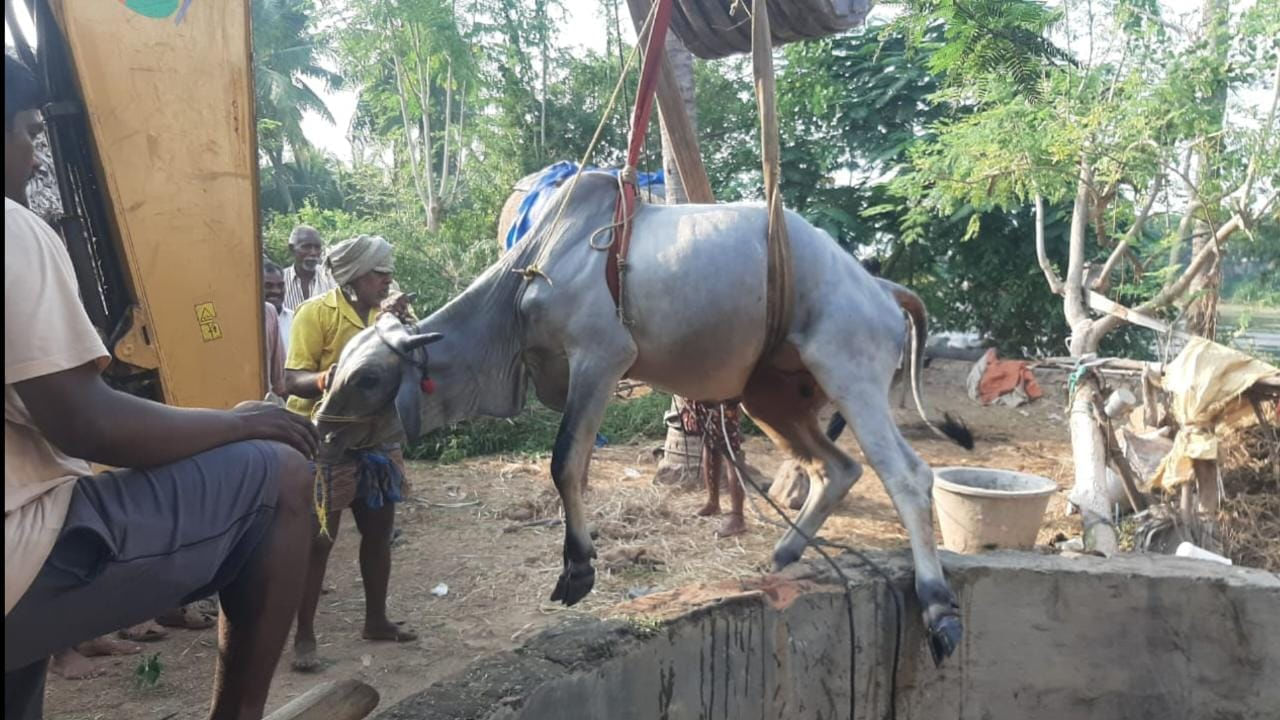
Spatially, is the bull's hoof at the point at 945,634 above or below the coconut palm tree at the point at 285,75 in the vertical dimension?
below

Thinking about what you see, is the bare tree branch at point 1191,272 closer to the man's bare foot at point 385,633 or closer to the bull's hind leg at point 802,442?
the bull's hind leg at point 802,442

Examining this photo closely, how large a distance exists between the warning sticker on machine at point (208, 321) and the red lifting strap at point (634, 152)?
5.73 feet

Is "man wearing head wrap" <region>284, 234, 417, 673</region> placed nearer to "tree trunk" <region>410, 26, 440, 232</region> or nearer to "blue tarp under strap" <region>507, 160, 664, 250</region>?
"blue tarp under strap" <region>507, 160, 664, 250</region>

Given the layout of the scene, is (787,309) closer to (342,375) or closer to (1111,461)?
(342,375)

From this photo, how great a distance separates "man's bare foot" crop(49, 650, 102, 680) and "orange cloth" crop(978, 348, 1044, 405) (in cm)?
902

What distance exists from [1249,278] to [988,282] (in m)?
3.25

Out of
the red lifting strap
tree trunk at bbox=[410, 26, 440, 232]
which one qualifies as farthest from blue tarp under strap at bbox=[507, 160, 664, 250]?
tree trunk at bbox=[410, 26, 440, 232]

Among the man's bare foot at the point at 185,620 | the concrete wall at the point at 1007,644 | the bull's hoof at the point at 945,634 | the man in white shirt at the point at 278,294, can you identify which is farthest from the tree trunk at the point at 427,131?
the bull's hoof at the point at 945,634

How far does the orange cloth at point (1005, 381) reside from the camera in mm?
10297

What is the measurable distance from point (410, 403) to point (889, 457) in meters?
1.62

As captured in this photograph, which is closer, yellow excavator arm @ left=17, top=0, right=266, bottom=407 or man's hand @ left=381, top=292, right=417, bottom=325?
yellow excavator arm @ left=17, top=0, right=266, bottom=407

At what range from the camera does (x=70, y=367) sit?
61.4 inches

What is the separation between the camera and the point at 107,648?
416 centimetres

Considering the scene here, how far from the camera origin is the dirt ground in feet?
12.8
